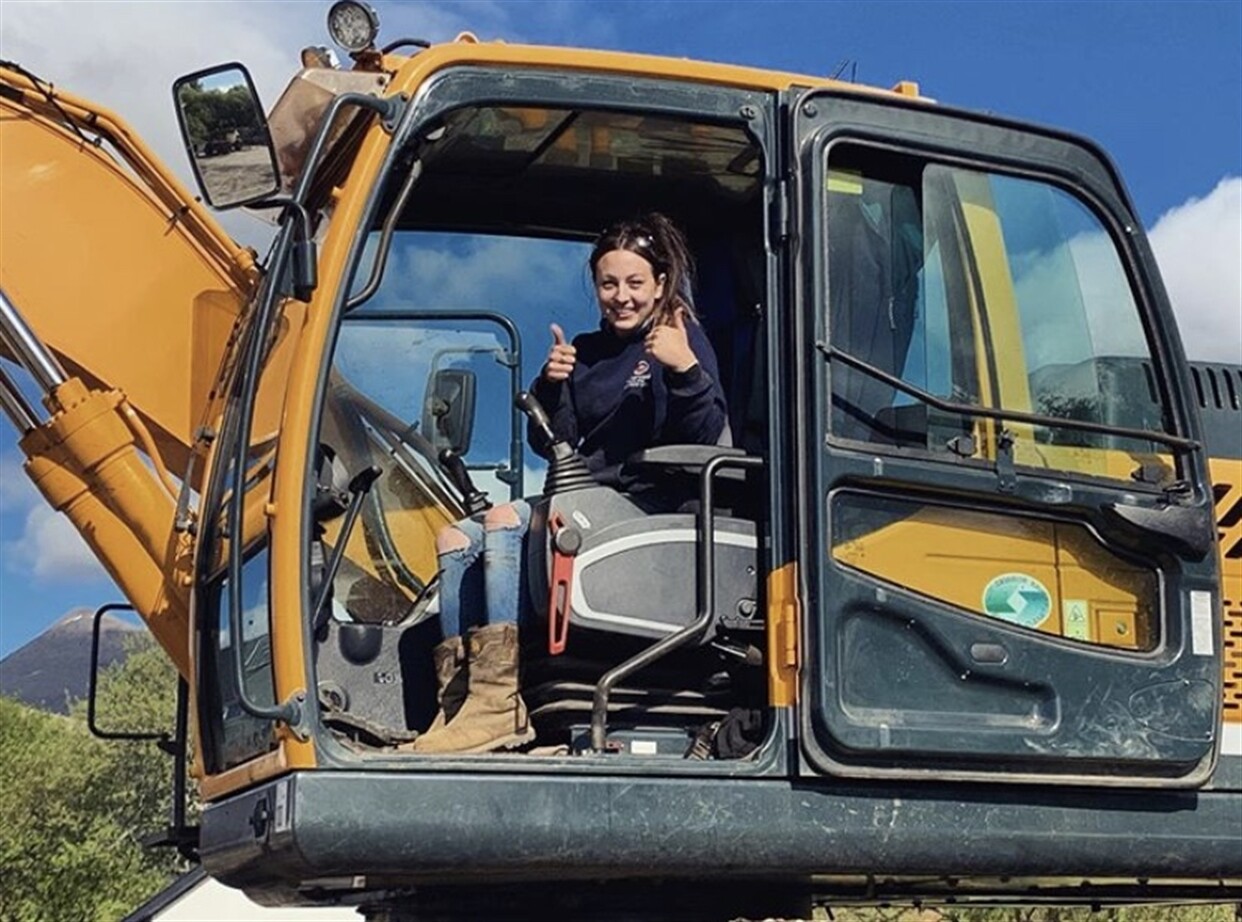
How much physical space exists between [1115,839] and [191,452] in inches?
96.1

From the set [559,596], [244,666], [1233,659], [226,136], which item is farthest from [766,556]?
[226,136]

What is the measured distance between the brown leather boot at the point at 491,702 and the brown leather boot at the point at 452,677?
67mm

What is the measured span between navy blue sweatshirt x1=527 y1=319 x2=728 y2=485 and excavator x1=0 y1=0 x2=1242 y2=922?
0.33 feet

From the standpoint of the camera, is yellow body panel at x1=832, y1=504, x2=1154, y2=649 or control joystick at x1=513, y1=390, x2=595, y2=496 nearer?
yellow body panel at x1=832, y1=504, x2=1154, y2=649

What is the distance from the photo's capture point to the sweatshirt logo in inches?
170

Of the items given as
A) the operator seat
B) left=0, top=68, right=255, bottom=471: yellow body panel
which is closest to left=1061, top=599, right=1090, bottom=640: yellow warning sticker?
the operator seat

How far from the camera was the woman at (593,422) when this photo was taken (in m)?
3.94

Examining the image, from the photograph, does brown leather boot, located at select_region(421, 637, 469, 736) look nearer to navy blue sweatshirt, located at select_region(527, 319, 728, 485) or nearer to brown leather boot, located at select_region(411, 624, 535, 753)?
brown leather boot, located at select_region(411, 624, 535, 753)

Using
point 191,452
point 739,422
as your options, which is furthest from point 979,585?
point 191,452

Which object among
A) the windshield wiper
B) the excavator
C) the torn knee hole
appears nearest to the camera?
the excavator

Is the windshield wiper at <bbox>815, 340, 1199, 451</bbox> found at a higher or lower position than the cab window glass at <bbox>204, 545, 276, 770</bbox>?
higher

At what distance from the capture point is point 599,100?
4012 millimetres

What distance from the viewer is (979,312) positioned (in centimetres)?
419

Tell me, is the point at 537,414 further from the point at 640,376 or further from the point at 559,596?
the point at 559,596
